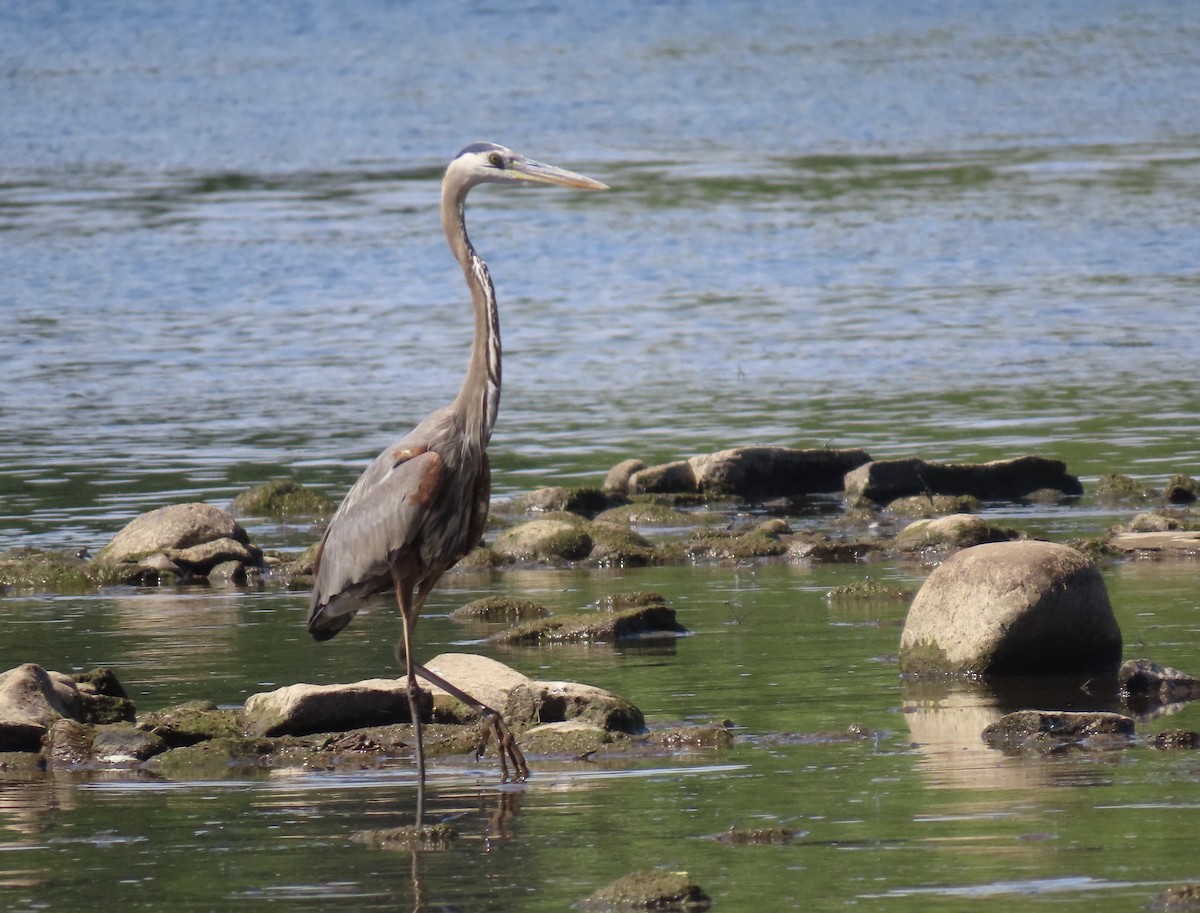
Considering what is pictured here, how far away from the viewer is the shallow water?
8539 millimetres

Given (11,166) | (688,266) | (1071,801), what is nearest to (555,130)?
(11,166)

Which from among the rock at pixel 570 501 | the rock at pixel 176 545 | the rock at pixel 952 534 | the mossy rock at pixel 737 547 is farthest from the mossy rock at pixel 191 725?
the rock at pixel 570 501

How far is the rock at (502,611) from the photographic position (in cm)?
1454

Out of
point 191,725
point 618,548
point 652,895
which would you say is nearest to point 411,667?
point 191,725

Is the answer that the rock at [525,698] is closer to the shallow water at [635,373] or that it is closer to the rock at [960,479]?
the shallow water at [635,373]

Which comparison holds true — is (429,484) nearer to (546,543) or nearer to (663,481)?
(546,543)

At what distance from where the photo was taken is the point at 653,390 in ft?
88.3

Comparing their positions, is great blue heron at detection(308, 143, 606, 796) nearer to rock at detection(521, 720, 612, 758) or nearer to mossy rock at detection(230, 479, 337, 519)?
rock at detection(521, 720, 612, 758)

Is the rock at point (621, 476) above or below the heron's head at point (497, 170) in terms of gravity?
below

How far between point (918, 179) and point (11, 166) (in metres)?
23.1

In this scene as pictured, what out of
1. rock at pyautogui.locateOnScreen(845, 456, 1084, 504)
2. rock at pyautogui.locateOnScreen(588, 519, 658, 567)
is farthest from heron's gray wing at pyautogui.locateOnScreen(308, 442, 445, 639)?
rock at pyautogui.locateOnScreen(845, 456, 1084, 504)

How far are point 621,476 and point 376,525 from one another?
10.2m

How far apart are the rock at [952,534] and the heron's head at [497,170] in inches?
259

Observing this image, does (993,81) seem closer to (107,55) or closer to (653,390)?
(107,55)
